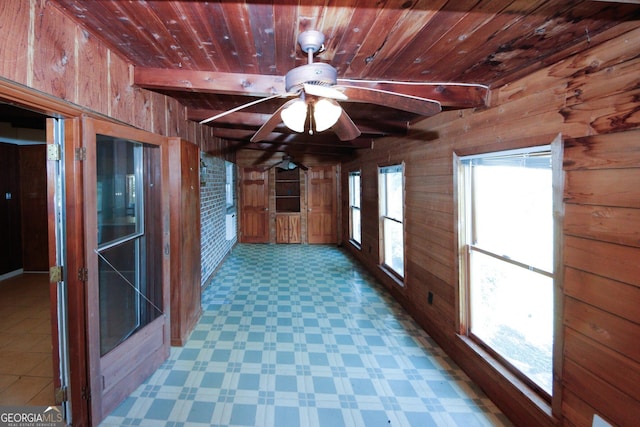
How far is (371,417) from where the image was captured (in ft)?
6.61

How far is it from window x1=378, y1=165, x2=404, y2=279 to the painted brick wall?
8.81 ft

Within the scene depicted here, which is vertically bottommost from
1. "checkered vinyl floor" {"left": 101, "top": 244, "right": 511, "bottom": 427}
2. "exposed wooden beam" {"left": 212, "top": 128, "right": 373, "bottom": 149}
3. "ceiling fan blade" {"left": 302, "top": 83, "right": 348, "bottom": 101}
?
"checkered vinyl floor" {"left": 101, "top": 244, "right": 511, "bottom": 427}

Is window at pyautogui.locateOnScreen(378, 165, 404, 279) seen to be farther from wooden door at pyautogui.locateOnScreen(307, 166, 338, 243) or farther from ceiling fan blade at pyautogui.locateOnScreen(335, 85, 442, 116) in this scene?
wooden door at pyautogui.locateOnScreen(307, 166, 338, 243)

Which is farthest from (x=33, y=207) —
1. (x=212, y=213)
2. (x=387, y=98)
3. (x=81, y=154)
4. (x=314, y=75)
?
(x=387, y=98)

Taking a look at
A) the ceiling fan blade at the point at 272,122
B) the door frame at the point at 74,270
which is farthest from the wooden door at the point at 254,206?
the door frame at the point at 74,270

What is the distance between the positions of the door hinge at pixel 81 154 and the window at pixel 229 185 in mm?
4473

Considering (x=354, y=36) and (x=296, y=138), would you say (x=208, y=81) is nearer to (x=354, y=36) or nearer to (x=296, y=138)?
(x=354, y=36)

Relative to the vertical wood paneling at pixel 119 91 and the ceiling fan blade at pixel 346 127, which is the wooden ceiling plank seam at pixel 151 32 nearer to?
the vertical wood paneling at pixel 119 91

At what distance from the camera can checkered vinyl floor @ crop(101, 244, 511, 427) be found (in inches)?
79.7

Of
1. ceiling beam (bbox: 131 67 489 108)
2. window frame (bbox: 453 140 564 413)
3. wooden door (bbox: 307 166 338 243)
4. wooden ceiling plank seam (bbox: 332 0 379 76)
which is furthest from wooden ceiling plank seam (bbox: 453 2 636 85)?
wooden door (bbox: 307 166 338 243)

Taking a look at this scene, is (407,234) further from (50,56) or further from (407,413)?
(50,56)

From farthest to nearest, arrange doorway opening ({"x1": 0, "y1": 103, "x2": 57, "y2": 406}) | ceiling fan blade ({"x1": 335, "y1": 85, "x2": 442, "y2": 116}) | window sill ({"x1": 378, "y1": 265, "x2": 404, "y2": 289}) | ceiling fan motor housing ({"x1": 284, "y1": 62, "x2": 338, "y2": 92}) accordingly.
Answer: window sill ({"x1": 378, "y1": 265, "x2": 404, "y2": 289}) → doorway opening ({"x1": 0, "y1": 103, "x2": 57, "y2": 406}) → ceiling fan blade ({"x1": 335, "y1": 85, "x2": 442, "y2": 116}) → ceiling fan motor housing ({"x1": 284, "y1": 62, "x2": 338, "y2": 92})

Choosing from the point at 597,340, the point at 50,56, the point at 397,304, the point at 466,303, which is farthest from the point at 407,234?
the point at 50,56

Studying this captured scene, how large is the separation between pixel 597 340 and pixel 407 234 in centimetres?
222
